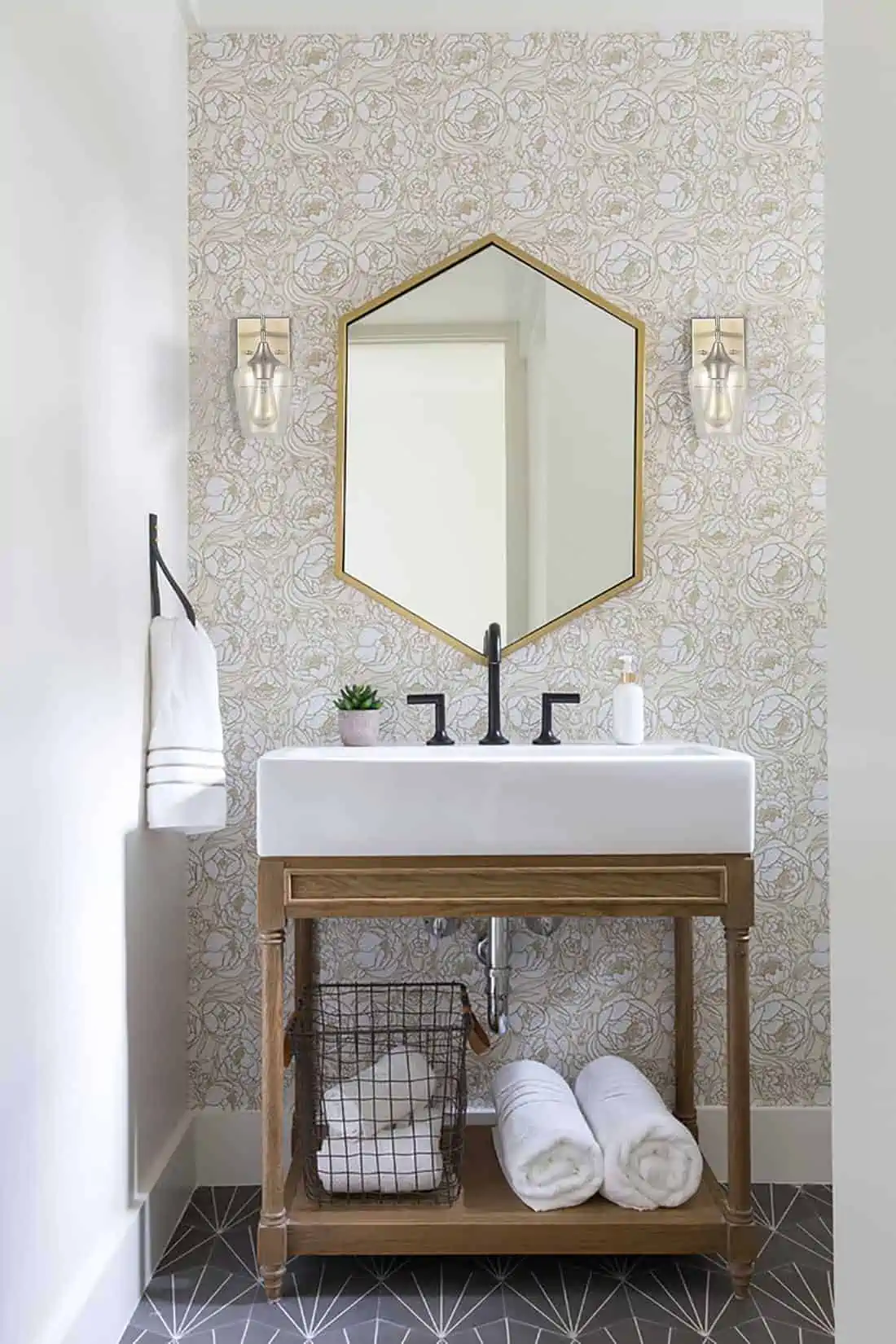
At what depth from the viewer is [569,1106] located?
2109 mm

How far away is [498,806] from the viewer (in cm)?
191

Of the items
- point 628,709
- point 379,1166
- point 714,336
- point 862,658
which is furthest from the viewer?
point 714,336

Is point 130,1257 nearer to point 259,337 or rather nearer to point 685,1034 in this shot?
point 685,1034

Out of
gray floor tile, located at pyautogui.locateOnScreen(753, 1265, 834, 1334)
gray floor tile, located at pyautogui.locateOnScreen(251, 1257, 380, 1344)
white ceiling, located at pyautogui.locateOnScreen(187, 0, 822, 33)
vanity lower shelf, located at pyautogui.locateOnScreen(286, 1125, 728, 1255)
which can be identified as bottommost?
gray floor tile, located at pyautogui.locateOnScreen(251, 1257, 380, 1344)

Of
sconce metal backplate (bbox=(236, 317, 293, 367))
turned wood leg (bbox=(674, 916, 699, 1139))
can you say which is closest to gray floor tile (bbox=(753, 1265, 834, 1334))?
turned wood leg (bbox=(674, 916, 699, 1139))

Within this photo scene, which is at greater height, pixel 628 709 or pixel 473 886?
pixel 628 709

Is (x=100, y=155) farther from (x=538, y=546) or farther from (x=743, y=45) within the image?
(x=743, y=45)

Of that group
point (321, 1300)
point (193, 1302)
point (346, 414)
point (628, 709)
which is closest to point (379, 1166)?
point (321, 1300)

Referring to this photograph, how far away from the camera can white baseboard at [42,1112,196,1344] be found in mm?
1615

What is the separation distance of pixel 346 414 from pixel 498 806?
3.22 ft

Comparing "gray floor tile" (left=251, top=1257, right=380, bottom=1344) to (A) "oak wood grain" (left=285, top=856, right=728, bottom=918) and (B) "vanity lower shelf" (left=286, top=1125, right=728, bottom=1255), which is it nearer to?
(B) "vanity lower shelf" (left=286, top=1125, right=728, bottom=1255)

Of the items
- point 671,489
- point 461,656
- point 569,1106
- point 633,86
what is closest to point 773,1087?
point 569,1106

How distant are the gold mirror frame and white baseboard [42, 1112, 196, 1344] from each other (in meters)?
1.13

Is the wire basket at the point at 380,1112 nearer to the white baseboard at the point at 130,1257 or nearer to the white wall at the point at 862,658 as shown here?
the white baseboard at the point at 130,1257
